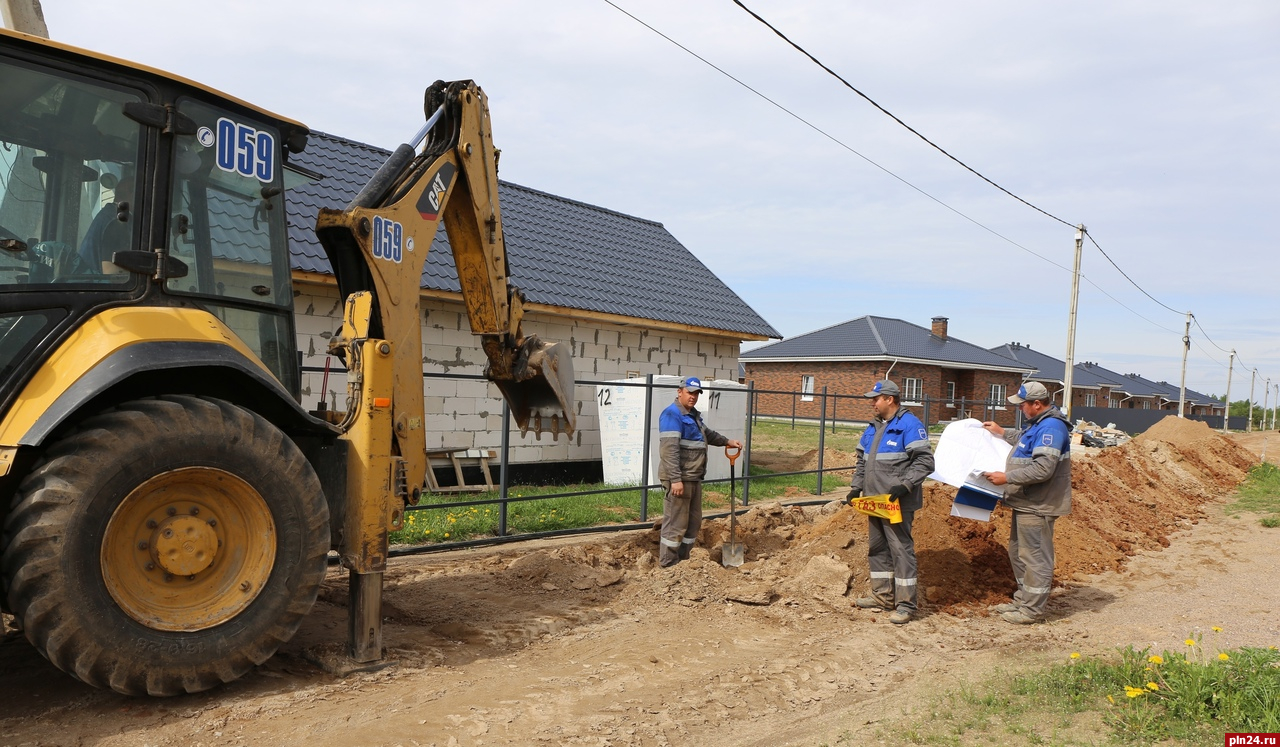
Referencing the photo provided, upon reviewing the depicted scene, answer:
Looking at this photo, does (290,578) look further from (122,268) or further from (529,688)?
(122,268)

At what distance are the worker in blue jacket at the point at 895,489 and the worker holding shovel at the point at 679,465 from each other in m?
1.55

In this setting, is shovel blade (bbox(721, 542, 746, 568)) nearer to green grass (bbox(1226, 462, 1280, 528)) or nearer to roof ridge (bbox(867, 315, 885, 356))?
green grass (bbox(1226, 462, 1280, 528))

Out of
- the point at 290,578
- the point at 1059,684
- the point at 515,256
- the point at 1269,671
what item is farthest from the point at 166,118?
the point at 515,256

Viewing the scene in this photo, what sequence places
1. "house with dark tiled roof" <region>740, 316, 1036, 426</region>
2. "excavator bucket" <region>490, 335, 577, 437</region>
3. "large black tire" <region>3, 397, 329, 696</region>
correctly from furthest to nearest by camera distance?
"house with dark tiled roof" <region>740, 316, 1036, 426</region>
"excavator bucket" <region>490, 335, 577, 437</region>
"large black tire" <region>3, 397, 329, 696</region>

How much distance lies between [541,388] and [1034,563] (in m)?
4.27

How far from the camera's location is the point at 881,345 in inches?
1510

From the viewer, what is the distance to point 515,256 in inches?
553

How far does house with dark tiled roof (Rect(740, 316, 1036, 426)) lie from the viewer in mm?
38125

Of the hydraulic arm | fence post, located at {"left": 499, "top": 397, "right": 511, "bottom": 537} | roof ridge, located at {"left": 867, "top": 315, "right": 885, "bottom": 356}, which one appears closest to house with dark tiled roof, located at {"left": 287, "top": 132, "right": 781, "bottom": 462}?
fence post, located at {"left": 499, "top": 397, "right": 511, "bottom": 537}

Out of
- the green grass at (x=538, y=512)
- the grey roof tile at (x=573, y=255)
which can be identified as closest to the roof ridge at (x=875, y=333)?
the grey roof tile at (x=573, y=255)

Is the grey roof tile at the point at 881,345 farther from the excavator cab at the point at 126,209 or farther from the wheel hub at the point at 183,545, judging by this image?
the wheel hub at the point at 183,545

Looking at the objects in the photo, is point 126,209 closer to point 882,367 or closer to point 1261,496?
point 1261,496

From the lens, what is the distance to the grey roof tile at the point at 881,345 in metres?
38.8

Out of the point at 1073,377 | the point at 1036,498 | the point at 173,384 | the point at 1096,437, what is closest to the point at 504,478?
the point at 173,384
